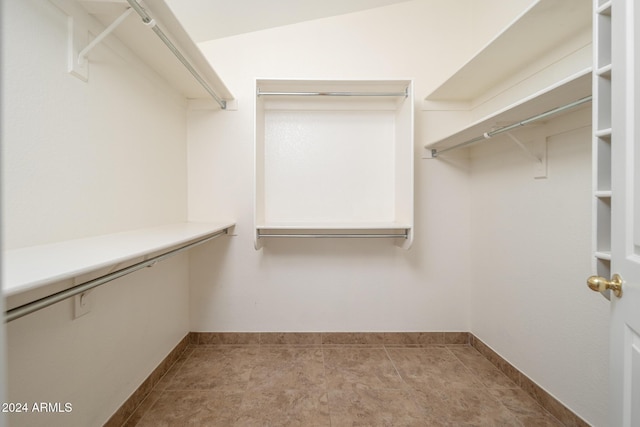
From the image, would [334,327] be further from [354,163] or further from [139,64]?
[139,64]

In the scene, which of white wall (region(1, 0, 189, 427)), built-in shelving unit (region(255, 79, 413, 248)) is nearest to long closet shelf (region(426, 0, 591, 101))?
built-in shelving unit (region(255, 79, 413, 248))

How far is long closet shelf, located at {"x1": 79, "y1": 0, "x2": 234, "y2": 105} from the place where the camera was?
3.90ft

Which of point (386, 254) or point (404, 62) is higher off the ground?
point (404, 62)

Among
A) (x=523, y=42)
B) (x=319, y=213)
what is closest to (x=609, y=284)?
(x=523, y=42)

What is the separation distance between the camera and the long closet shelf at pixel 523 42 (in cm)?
123

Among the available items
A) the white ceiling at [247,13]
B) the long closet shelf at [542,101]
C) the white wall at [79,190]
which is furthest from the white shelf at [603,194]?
the white ceiling at [247,13]

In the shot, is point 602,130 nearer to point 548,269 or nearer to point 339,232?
point 548,269

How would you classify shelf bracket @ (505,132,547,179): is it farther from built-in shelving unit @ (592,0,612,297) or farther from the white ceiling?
the white ceiling

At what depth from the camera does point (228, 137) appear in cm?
220

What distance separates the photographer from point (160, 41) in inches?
54.7

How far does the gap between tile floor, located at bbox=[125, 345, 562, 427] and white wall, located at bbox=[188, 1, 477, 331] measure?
0.24 m

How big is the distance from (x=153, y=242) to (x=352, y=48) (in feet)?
6.36

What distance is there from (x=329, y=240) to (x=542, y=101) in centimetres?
146

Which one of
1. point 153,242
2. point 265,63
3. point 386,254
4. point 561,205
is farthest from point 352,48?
point 153,242
